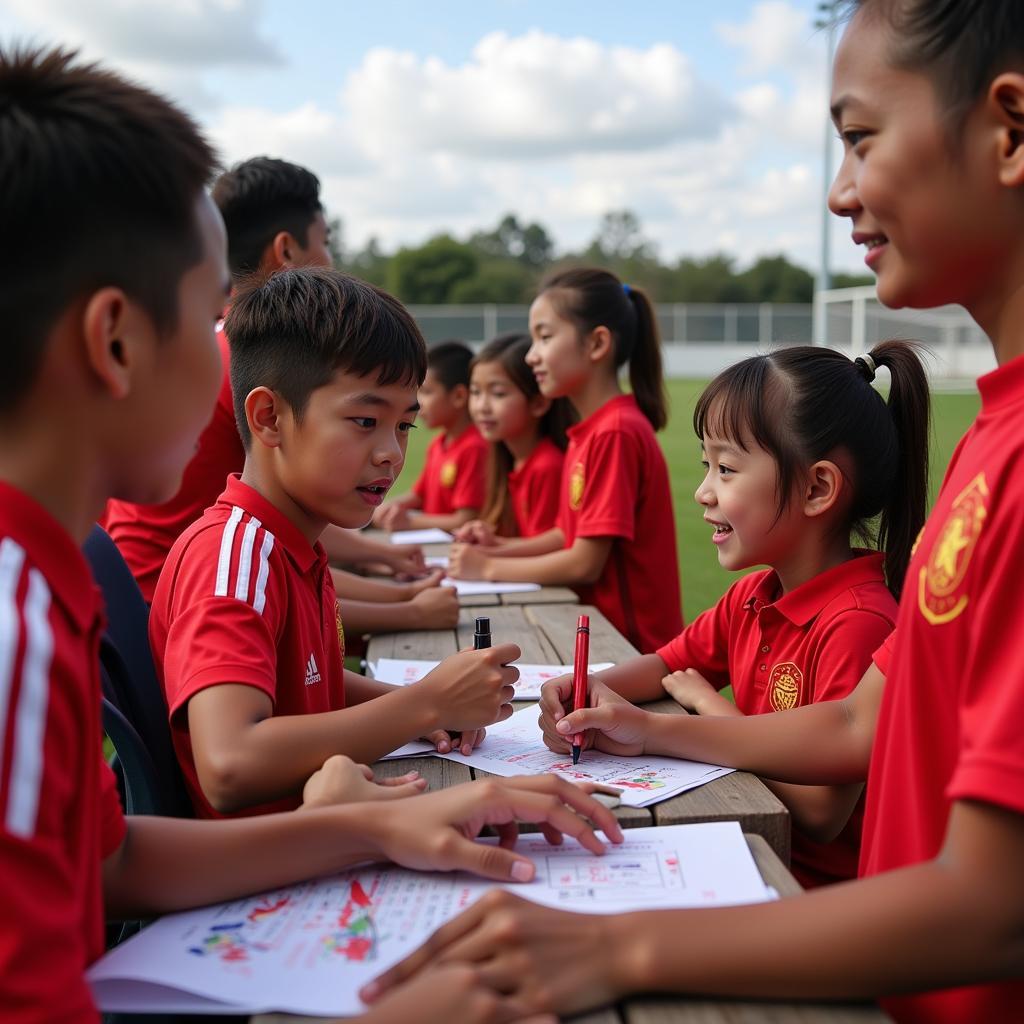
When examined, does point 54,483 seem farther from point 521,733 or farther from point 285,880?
point 521,733

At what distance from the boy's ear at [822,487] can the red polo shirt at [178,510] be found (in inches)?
61.1

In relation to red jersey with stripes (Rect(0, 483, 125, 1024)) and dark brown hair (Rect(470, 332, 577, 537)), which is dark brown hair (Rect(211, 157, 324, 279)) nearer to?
dark brown hair (Rect(470, 332, 577, 537))

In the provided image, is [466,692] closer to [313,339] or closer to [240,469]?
[313,339]

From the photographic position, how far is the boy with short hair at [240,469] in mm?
2758

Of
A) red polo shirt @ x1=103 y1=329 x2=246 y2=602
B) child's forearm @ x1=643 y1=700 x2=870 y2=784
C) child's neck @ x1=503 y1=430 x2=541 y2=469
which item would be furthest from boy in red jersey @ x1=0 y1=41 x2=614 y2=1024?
child's neck @ x1=503 y1=430 x2=541 y2=469

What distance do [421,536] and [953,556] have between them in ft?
12.7

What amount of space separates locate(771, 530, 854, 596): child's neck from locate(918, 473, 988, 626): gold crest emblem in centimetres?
102

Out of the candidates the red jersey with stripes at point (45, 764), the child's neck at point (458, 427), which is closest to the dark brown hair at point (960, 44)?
the red jersey with stripes at point (45, 764)

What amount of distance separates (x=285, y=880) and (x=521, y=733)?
669 millimetres

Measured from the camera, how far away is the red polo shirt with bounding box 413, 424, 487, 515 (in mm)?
5285

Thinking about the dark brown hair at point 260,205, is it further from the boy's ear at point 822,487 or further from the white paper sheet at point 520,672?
the boy's ear at point 822,487

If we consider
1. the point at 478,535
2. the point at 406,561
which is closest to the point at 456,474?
the point at 478,535

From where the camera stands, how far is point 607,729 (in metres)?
1.60

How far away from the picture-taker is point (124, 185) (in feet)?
3.16
